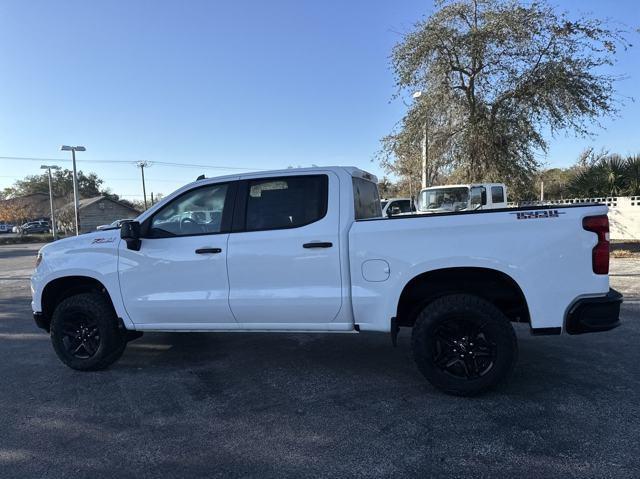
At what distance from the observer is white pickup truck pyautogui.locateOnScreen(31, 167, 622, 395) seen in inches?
149

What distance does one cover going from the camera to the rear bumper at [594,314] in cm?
374

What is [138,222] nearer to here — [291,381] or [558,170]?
[291,381]

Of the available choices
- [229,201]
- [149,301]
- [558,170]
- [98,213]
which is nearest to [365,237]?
[229,201]

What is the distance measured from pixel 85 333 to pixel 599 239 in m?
4.79

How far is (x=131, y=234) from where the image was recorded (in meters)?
4.53

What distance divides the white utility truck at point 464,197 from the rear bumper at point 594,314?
1143 centimetres

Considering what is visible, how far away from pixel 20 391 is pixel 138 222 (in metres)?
1.92

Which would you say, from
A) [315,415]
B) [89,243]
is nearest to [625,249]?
[315,415]

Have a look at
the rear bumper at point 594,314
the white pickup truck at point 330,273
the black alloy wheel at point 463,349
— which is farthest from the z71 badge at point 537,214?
the black alloy wheel at point 463,349

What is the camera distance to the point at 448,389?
13.2ft

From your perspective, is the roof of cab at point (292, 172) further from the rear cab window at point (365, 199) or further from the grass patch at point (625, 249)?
the grass patch at point (625, 249)

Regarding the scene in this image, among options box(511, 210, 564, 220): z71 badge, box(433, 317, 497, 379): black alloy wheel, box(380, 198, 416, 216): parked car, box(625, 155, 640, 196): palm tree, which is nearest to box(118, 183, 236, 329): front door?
box(433, 317, 497, 379): black alloy wheel

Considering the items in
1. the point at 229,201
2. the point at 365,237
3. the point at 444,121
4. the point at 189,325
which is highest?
the point at 444,121

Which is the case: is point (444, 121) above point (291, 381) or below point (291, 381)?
above
